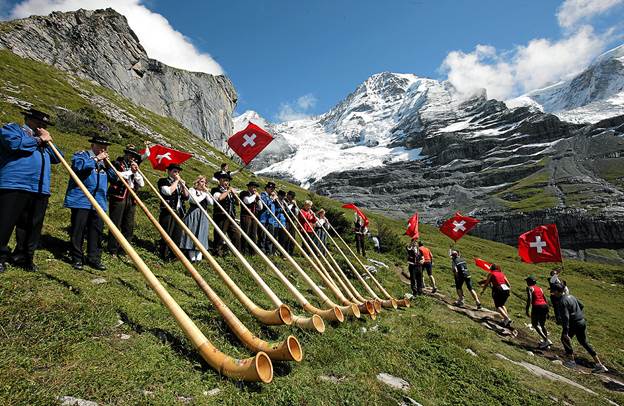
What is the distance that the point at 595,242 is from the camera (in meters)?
101

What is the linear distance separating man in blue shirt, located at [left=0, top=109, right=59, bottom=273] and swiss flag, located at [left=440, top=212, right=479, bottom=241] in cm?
1812

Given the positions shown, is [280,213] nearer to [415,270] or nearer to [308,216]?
[308,216]

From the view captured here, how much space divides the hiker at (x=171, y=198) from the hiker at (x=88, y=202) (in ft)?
7.37

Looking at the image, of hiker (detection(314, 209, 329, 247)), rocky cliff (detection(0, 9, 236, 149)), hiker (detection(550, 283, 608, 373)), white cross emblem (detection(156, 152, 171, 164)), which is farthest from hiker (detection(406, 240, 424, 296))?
rocky cliff (detection(0, 9, 236, 149))

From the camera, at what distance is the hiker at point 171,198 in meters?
10.4

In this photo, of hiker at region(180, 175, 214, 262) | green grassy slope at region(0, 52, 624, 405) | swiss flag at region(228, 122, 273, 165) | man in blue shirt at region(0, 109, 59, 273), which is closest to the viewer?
green grassy slope at region(0, 52, 624, 405)

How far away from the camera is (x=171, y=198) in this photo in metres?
11.0

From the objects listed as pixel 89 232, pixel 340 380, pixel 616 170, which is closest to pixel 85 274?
pixel 89 232

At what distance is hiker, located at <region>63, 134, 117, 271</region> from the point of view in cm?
749

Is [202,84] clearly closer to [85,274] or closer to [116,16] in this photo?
[116,16]

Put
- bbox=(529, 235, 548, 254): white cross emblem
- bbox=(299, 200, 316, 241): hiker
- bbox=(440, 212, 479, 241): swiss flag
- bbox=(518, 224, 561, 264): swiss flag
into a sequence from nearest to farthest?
bbox=(518, 224, 561, 264): swiss flag < bbox=(529, 235, 548, 254): white cross emblem < bbox=(299, 200, 316, 241): hiker < bbox=(440, 212, 479, 241): swiss flag

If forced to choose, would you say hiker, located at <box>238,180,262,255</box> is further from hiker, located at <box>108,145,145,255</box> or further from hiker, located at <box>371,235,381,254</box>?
hiker, located at <box>371,235,381,254</box>

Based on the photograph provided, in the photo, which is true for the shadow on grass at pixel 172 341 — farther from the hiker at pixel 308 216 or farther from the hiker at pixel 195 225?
the hiker at pixel 308 216

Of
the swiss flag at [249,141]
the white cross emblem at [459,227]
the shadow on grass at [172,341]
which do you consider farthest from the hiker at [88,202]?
the white cross emblem at [459,227]
